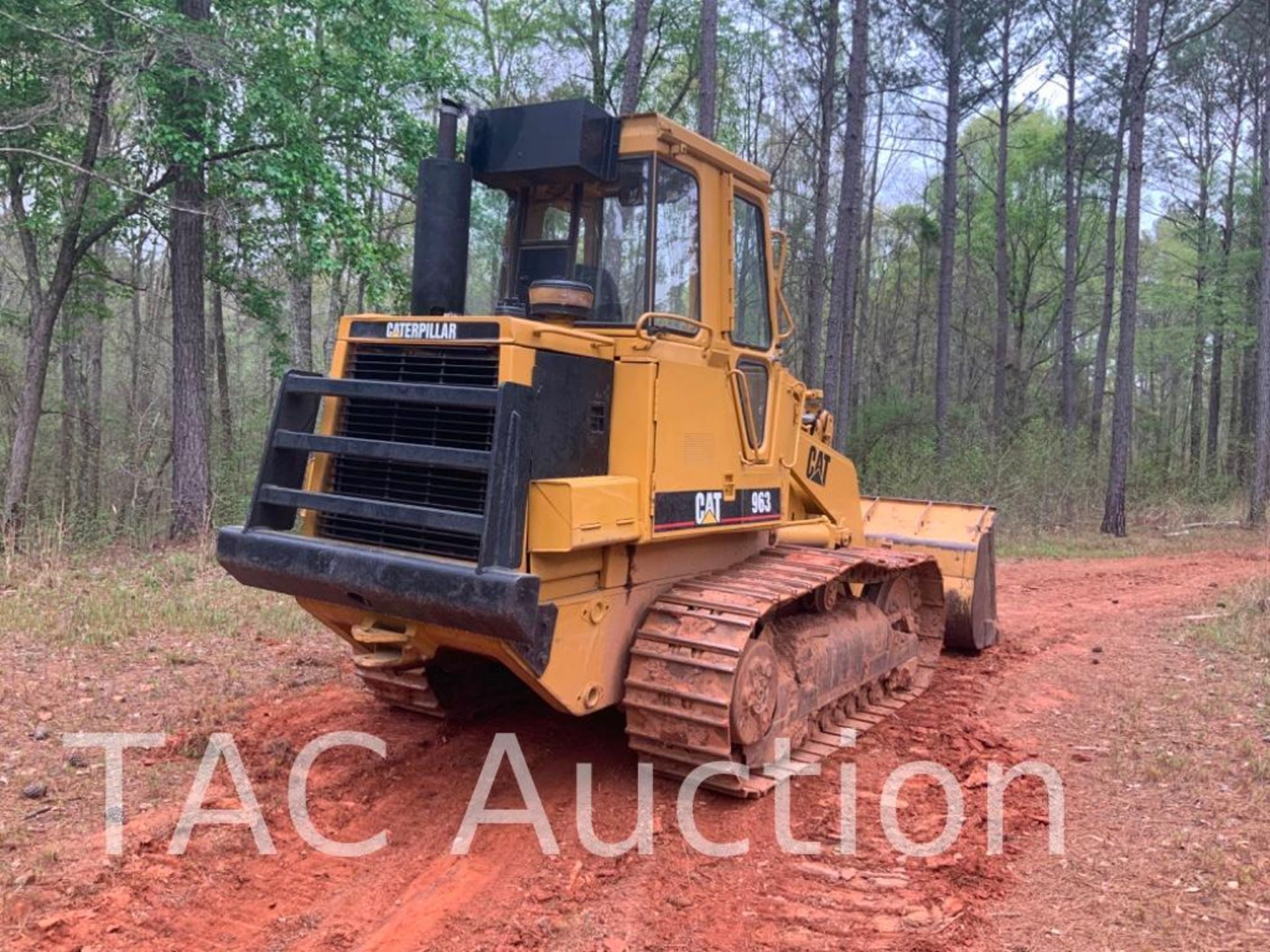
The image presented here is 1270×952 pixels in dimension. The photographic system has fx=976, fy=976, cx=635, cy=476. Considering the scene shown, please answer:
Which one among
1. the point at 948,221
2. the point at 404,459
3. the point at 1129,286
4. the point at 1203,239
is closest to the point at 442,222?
the point at 404,459

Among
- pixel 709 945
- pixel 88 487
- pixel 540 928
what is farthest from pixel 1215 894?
pixel 88 487

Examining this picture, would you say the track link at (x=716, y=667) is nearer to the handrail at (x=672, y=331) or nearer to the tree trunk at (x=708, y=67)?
the handrail at (x=672, y=331)

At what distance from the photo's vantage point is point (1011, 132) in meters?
32.2

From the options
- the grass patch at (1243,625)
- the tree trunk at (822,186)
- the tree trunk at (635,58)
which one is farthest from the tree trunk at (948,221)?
the grass patch at (1243,625)

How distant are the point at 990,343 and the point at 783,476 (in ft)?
90.3

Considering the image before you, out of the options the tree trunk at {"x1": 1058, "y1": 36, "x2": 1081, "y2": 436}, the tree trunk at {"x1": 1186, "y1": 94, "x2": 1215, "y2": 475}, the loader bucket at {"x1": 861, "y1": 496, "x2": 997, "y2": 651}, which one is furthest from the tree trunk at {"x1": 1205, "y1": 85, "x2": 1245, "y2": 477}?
the loader bucket at {"x1": 861, "y1": 496, "x2": 997, "y2": 651}

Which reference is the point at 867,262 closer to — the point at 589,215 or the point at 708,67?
the point at 708,67

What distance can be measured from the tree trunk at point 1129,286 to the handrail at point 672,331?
1417 cm

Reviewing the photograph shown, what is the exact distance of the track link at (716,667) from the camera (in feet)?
14.5

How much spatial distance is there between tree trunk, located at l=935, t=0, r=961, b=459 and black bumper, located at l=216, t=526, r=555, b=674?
17.2 meters

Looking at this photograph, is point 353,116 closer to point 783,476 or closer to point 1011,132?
point 783,476

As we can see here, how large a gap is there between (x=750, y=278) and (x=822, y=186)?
16910 mm

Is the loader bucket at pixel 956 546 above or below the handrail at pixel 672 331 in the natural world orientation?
below

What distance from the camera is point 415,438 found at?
432 centimetres
